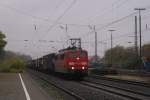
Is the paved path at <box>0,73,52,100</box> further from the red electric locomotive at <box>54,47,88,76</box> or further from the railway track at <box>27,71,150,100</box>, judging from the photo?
the red electric locomotive at <box>54,47,88,76</box>

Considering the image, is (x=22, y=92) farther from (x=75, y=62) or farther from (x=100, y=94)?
(x=75, y=62)

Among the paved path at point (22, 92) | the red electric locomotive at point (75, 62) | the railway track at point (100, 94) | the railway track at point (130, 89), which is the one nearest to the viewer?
the paved path at point (22, 92)

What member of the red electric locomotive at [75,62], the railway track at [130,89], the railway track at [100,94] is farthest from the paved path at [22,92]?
the red electric locomotive at [75,62]

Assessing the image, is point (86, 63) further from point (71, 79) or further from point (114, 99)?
point (114, 99)

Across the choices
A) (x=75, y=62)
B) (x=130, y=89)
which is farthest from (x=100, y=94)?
(x=75, y=62)

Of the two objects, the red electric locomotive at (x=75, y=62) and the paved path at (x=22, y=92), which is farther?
the red electric locomotive at (x=75, y=62)

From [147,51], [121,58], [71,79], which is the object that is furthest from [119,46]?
[71,79]

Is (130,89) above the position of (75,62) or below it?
below

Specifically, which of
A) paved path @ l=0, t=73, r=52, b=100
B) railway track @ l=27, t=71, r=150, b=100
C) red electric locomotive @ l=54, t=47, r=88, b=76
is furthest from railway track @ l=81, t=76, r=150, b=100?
red electric locomotive @ l=54, t=47, r=88, b=76

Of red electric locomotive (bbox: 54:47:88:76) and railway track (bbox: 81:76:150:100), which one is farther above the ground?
red electric locomotive (bbox: 54:47:88:76)

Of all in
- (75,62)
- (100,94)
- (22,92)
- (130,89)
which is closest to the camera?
(100,94)

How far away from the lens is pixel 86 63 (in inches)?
1540

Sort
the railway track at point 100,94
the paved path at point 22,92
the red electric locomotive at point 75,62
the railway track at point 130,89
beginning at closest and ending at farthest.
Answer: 1. the paved path at point 22,92
2. the railway track at point 100,94
3. the railway track at point 130,89
4. the red electric locomotive at point 75,62

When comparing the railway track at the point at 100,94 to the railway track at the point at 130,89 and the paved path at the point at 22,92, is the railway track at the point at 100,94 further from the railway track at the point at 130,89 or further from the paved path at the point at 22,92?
the paved path at the point at 22,92
